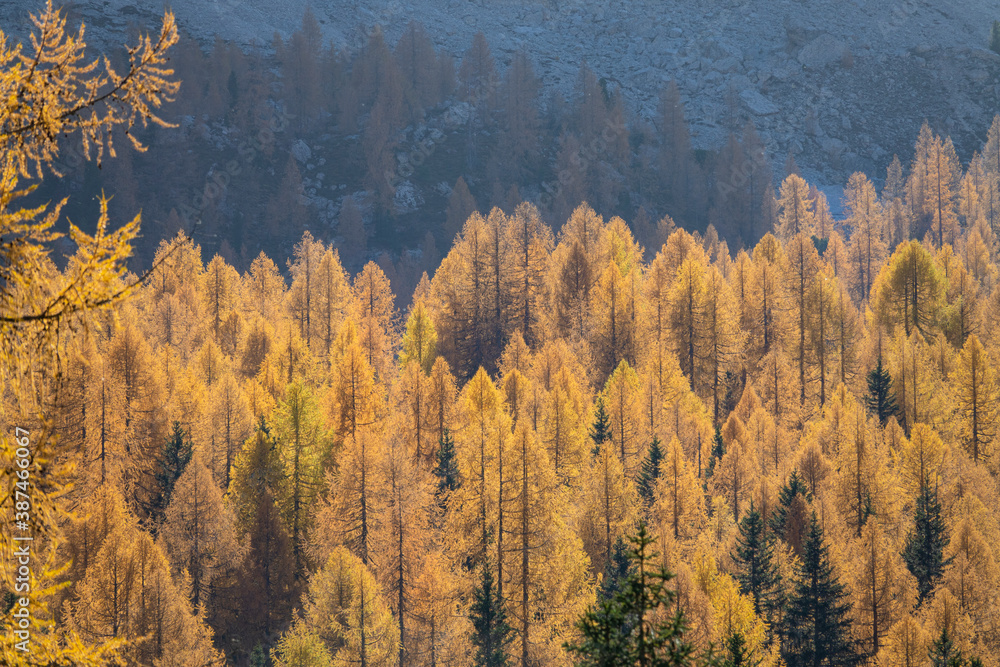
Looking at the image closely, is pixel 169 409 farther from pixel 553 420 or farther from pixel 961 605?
pixel 961 605

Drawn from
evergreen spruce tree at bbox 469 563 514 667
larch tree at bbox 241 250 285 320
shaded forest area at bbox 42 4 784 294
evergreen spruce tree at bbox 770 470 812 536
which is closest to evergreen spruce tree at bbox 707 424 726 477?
evergreen spruce tree at bbox 770 470 812 536

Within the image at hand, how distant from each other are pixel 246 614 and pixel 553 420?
1918 centimetres

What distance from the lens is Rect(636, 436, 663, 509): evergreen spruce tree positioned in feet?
150

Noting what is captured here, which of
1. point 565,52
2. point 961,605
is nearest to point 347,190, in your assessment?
point 565,52

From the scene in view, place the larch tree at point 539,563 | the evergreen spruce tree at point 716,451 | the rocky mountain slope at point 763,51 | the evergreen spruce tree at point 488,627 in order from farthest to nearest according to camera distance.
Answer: the rocky mountain slope at point 763,51 < the evergreen spruce tree at point 716,451 < the larch tree at point 539,563 < the evergreen spruce tree at point 488,627

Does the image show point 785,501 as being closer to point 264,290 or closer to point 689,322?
point 689,322

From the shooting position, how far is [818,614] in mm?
38625

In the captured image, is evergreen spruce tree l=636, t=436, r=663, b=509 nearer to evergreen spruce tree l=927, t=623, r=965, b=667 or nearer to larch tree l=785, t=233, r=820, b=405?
evergreen spruce tree l=927, t=623, r=965, b=667

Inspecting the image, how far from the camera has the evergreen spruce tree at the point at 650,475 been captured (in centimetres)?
4575

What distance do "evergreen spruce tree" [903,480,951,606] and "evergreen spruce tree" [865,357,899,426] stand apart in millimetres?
15393

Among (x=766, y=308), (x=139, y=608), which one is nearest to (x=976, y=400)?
(x=766, y=308)

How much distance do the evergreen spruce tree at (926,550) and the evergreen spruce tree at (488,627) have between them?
22.5 metres

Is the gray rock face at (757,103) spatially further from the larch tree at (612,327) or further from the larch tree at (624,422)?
the larch tree at (624,422)

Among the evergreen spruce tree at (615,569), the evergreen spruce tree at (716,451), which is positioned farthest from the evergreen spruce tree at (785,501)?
the evergreen spruce tree at (615,569)
